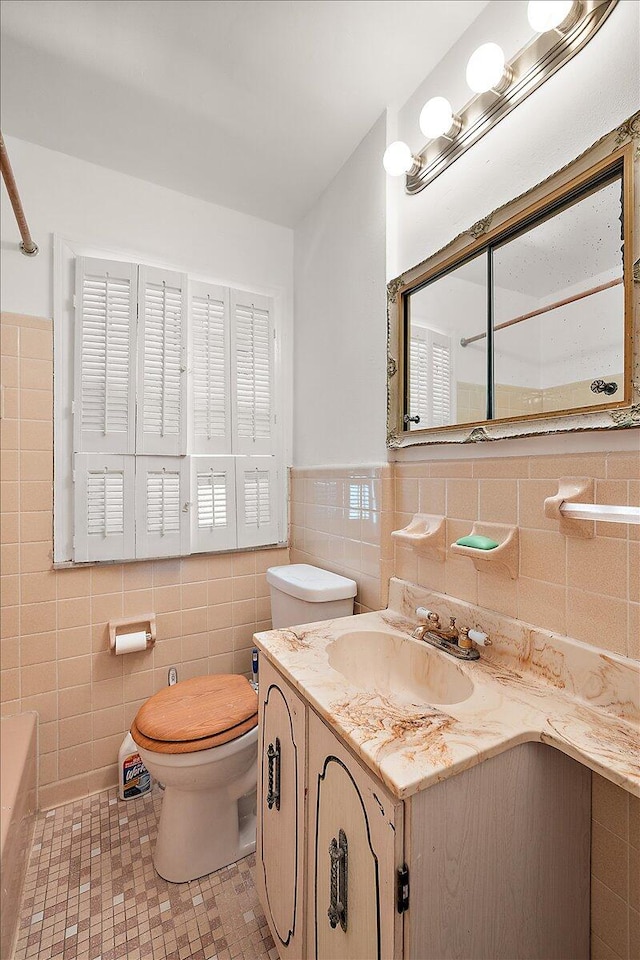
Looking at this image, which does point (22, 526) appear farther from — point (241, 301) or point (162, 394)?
point (241, 301)

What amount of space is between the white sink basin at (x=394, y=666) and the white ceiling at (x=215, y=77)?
5.18 ft

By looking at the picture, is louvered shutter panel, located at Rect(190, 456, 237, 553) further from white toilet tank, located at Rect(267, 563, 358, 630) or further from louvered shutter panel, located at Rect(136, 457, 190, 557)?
white toilet tank, located at Rect(267, 563, 358, 630)

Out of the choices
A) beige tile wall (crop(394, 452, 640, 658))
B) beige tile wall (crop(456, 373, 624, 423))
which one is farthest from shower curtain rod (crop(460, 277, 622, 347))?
beige tile wall (crop(394, 452, 640, 658))

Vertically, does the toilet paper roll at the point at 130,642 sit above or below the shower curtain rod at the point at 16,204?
below

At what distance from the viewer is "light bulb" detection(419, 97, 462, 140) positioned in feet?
3.56

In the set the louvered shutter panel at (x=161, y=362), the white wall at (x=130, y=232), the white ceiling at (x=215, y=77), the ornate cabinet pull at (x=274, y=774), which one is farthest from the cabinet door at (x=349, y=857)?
the white ceiling at (x=215, y=77)

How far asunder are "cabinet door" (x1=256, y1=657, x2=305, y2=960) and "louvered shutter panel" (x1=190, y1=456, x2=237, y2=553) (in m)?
0.78

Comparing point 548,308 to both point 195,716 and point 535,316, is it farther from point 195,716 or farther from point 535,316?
point 195,716

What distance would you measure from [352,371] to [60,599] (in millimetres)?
1349

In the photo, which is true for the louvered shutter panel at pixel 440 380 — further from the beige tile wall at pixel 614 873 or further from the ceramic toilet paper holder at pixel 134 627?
the ceramic toilet paper holder at pixel 134 627

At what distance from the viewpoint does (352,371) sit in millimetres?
1585

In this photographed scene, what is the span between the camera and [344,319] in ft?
5.35

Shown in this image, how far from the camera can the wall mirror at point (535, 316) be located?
0.80 metres

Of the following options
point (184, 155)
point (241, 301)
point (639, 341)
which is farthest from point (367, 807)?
point (184, 155)
